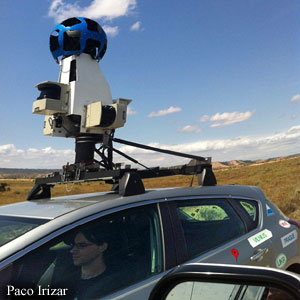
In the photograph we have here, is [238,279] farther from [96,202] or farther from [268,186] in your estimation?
[268,186]

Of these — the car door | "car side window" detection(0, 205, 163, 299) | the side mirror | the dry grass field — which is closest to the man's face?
"car side window" detection(0, 205, 163, 299)

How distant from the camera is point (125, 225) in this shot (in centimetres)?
241

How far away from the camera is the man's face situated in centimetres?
210

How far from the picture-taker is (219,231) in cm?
296

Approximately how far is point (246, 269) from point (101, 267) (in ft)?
4.33

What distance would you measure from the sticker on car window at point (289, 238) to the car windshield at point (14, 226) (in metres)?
2.44

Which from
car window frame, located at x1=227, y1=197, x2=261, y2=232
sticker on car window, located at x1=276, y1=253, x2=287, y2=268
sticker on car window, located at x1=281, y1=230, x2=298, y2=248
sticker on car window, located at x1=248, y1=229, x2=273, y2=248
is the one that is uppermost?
car window frame, located at x1=227, y1=197, x2=261, y2=232

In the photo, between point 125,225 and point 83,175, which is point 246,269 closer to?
point 125,225

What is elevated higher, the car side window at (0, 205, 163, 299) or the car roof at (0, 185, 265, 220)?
the car roof at (0, 185, 265, 220)

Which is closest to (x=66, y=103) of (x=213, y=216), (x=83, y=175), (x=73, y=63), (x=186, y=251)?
(x=73, y=63)

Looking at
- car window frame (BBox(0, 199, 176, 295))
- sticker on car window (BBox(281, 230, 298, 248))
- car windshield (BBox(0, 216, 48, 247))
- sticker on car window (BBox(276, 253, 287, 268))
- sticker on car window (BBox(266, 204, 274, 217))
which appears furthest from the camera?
sticker on car window (BBox(266, 204, 274, 217))

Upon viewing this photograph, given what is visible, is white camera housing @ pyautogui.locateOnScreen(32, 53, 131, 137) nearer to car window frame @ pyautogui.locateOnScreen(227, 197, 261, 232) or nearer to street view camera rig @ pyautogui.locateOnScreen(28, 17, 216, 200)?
street view camera rig @ pyautogui.locateOnScreen(28, 17, 216, 200)

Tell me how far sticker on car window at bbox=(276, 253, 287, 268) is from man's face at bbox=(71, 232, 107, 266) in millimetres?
1866

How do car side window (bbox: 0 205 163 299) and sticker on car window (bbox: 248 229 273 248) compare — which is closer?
car side window (bbox: 0 205 163 299)
